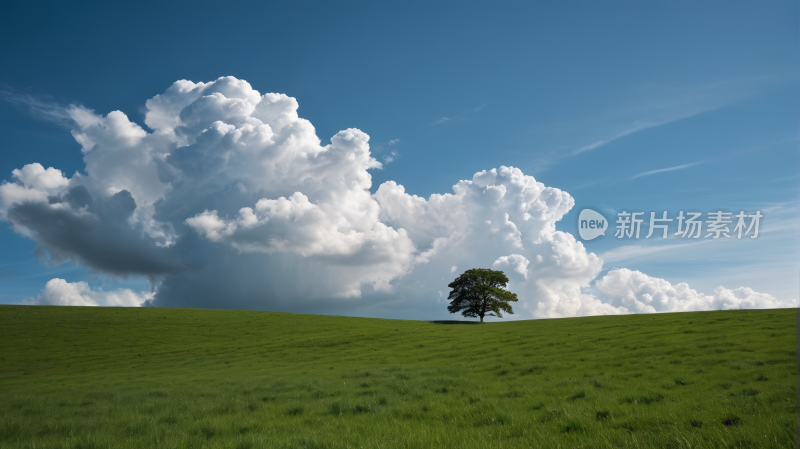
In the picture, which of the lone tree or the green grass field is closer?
the green grass field

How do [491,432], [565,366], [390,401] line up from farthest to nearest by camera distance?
[565,366] → [390,401] → [491,432]

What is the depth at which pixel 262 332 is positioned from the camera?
60125mm

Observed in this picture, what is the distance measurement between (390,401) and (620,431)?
25.2ft

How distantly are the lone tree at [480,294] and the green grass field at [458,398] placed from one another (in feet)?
121

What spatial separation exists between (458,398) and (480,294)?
63.2 metres

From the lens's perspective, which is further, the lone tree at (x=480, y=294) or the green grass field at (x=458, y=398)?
the lone tree at (x=480, y=294)

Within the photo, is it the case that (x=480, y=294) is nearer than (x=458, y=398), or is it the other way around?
(x=458, y=398)

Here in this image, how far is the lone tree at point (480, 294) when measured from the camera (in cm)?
7400

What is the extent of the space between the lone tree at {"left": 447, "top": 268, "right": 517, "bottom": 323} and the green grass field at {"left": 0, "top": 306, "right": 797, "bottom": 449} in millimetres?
Answer: 36883

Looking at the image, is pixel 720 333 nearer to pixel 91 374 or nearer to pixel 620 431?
pixel 620 431

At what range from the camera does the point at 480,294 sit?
7475cm

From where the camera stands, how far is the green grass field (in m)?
8.10

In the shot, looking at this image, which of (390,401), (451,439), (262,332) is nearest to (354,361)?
(390,401)

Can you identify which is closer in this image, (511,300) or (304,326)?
(304,326)
